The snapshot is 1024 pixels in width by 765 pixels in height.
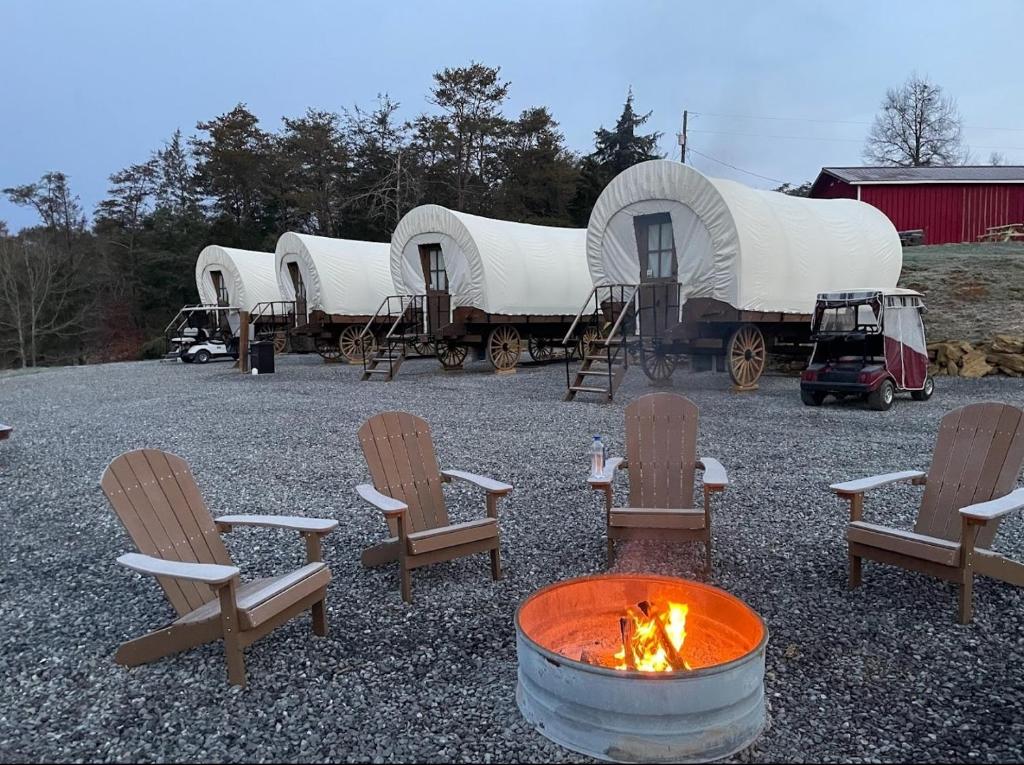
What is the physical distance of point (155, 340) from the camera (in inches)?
1125

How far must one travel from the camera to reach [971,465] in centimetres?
354

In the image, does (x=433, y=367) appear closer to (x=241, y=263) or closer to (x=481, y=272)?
(x=481, y=272)

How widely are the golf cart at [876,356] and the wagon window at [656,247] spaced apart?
2.23m

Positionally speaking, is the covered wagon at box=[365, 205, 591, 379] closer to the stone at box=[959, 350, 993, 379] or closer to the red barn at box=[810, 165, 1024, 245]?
Answer: the stone at box=[959, 350, 993, 379]

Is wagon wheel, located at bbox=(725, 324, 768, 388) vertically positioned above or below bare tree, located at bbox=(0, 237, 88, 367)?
below

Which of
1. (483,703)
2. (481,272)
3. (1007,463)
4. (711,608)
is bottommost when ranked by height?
(483,703)

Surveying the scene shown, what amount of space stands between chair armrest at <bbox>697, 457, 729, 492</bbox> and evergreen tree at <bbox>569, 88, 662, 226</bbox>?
28.1m

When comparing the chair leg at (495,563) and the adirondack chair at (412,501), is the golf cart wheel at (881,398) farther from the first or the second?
the chair leg at (495,563)

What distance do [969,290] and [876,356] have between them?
6.44 m

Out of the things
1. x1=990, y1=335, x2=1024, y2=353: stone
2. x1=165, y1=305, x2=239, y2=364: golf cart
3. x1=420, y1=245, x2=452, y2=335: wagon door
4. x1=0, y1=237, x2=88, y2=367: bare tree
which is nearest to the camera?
x1=990, y1=335, x2=1024, y2=353: stone

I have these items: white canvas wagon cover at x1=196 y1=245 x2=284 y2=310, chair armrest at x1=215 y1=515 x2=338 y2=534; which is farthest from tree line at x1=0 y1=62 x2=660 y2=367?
chair armrest at x1=215 y1=515 x2=338 y2=534

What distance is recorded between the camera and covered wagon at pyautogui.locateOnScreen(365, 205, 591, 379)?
1409cm

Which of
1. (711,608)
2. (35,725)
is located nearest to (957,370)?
(711,608)

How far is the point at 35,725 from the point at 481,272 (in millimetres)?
11971
